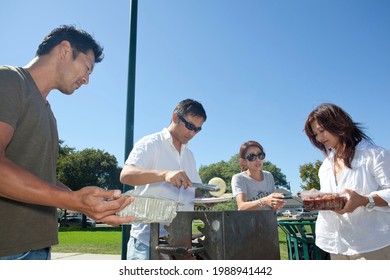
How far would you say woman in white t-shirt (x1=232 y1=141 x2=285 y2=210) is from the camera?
3245 mm

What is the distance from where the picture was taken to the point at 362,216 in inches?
83.7

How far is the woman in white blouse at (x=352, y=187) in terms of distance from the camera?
2055 millimetres

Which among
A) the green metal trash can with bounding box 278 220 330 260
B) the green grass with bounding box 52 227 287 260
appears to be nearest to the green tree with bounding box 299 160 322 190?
the green grass with bounding box 52 227 287 260

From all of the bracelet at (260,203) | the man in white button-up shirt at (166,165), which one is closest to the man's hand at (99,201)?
the man in white button-up shirt at (166,165)

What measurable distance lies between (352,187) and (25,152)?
196 cm

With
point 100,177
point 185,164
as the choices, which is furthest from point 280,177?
point 185,164

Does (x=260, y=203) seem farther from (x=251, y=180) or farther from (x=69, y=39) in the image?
(x=69, y=39)

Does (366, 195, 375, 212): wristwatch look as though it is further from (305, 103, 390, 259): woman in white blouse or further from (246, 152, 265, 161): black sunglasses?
(246, 152, 265, 161): black sunglasses

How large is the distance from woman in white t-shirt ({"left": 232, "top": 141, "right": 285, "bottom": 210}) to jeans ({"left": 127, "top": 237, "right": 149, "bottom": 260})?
1079 mm

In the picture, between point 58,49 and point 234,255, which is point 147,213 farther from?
point 58,49

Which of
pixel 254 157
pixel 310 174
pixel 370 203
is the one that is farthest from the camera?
pixel 310 174

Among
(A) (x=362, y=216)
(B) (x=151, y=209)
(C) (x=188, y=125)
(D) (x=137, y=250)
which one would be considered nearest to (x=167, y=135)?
(C) (x=188, y=125)

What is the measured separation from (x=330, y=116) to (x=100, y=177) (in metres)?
28.2

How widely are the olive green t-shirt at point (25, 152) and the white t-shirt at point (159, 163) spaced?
0.92 metres
